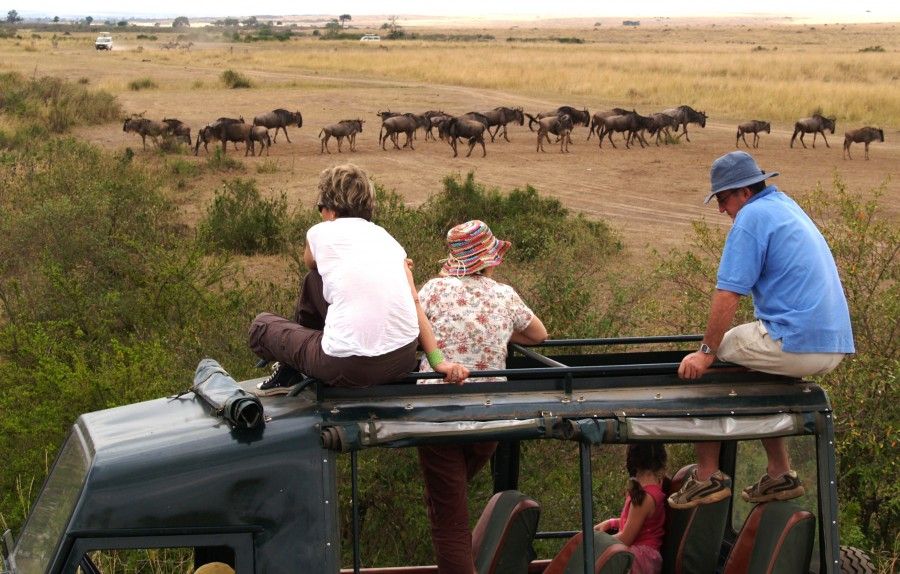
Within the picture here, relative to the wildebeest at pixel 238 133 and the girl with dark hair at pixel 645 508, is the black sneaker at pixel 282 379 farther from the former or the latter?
the wildebeest at pixel 238 133

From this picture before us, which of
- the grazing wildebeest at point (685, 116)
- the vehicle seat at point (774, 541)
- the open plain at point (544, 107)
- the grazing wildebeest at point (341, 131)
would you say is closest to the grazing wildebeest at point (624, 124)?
the open plain at point (544, 107)

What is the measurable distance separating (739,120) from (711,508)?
34188 mm

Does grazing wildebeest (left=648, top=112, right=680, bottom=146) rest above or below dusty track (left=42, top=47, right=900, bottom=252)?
above

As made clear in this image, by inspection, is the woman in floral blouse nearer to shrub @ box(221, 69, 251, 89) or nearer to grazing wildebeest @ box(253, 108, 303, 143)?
grazing wildebeest @ box(253, 108, 303, 143)

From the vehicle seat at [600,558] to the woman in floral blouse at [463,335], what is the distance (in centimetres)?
35

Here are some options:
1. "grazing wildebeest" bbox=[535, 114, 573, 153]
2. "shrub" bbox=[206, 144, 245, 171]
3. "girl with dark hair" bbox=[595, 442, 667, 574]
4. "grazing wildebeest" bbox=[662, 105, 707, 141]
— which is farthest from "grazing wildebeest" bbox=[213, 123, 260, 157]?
"girl with dark hair" bbox=[595, 442, 667, 574]

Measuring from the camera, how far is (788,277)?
4.37 metres

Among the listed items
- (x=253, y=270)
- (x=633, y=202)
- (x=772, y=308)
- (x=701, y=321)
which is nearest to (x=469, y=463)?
(x=772, y=308)

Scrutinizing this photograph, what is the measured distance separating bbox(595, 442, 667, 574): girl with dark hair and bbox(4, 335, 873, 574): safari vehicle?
0.42m

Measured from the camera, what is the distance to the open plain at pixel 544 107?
79.3 ft

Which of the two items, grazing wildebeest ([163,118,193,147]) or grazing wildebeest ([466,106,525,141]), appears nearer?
grazing wildebeest ([163,118,193,147])

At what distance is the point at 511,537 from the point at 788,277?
146 centimetres

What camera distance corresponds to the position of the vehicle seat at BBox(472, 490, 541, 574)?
15.3 feet

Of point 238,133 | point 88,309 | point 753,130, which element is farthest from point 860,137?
point 88,309
